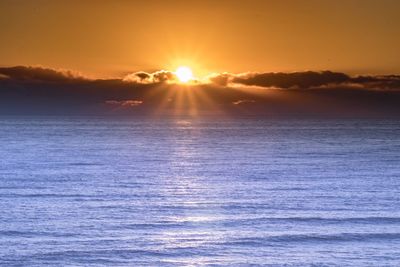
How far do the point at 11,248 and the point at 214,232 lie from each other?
41.3 ft

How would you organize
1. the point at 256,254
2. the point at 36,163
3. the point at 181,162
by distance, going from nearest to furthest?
the point at 256,254 < the point at 36,163 < the point at 181,162

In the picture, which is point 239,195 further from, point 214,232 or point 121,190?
point 214,232

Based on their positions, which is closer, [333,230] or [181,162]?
[333,230]

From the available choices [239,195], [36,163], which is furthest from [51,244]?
[36,163]

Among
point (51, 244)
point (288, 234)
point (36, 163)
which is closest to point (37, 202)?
point (51, 244)

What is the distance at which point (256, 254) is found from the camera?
42.0 meters

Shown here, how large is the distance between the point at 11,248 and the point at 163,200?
22629 mm

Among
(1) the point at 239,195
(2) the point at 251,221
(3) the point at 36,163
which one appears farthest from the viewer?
(3) the point at 36,163

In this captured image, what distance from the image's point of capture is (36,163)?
10469cm

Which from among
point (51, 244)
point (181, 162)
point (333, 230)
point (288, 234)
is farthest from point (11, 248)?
point (181, 162)

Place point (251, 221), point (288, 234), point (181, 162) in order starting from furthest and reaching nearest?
1. point (181, 162)
2. point (251, 221)
3. point (288, 234)

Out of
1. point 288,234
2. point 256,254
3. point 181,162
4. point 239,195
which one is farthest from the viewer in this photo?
point 181,162

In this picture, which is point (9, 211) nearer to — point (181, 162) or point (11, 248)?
point (11, 248)

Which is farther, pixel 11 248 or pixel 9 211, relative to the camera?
pixel 9 211
